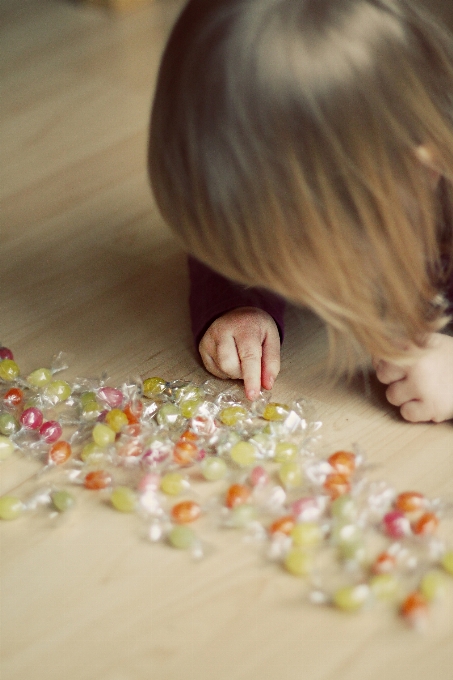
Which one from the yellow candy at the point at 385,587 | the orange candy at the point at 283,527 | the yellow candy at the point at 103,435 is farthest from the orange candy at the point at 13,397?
the yellow candy at the point at 385,587

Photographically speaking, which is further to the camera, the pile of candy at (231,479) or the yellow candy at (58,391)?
the yellow candy at (58,391)

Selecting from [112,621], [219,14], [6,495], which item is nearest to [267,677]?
[112,621]

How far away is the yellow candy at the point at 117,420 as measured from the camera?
32.0 inches

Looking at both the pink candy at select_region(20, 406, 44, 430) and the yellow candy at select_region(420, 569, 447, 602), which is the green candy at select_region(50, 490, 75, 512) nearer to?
the pink candy at select_region(20, 406, 44, 430)

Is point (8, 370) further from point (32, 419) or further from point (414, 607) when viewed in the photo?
point (414, 607)

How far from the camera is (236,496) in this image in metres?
0.72

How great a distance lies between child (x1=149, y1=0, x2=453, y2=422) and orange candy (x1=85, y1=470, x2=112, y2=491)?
24cm

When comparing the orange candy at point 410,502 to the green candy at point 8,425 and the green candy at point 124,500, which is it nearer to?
the green candy at point 124,500

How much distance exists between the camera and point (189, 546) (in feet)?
2.28

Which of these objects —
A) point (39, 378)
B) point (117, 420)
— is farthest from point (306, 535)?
point (39, 378)

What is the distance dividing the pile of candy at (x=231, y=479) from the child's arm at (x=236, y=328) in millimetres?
31

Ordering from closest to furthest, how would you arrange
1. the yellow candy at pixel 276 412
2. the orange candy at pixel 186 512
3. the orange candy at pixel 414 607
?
the orange candy at pixel 414 607
the orange candy at pixel 186 512
the yellow candy at pixel 276 412

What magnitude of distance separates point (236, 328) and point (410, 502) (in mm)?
310

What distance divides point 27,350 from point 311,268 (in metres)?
0.44
